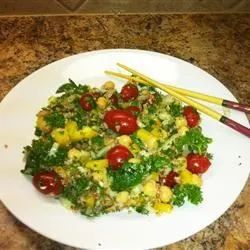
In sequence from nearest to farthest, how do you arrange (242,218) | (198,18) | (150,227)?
(150,227)
(242,218)
(198,18)

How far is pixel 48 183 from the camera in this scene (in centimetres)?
92

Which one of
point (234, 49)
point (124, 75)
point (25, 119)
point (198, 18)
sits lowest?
point (25, 119)

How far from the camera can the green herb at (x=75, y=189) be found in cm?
93

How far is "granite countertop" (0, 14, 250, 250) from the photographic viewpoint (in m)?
1.35

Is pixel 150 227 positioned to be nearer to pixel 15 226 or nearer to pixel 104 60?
pixel 15 226

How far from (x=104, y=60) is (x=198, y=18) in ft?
1.56

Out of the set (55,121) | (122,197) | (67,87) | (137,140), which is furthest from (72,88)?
(122,197)

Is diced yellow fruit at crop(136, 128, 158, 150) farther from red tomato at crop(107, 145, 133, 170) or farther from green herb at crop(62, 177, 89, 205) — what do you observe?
green herb at crop(62, 177, 89, 205)

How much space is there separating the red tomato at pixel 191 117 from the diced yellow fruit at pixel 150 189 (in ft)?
0.64

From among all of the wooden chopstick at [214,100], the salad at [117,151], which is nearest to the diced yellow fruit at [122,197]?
the salad at [117,151]

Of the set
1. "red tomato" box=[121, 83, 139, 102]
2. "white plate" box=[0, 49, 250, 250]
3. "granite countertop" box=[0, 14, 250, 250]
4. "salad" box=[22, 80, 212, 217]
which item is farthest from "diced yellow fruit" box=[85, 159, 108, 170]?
"granite countertop" box=[0, 14, 250, 250]

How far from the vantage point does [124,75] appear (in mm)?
1198

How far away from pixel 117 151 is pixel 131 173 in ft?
0.19

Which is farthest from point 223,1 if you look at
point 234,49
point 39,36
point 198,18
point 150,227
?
point 150,227
